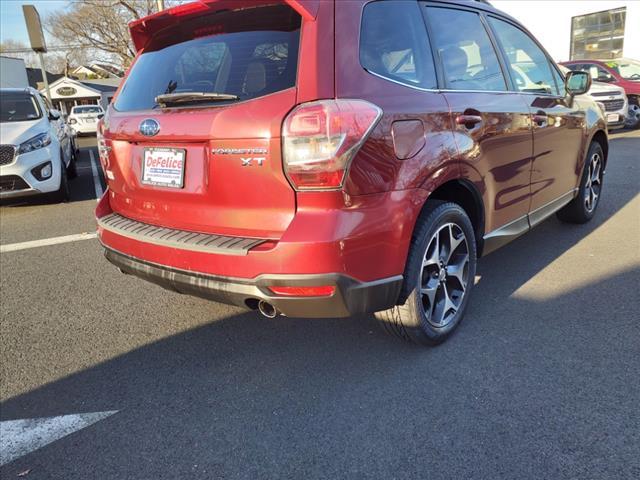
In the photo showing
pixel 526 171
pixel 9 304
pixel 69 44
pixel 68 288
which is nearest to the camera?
pixel 526 171

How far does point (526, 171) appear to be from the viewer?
3607 millimetres

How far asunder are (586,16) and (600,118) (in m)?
22.0

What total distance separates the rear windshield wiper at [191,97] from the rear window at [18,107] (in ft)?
19.3

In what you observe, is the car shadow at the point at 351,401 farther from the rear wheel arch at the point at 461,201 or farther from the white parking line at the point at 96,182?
the white parking line at the point at 96,182

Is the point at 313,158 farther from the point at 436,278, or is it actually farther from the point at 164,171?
the point at 436,278

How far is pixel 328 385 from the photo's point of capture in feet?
8.62

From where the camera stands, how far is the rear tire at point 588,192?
495 centimetres

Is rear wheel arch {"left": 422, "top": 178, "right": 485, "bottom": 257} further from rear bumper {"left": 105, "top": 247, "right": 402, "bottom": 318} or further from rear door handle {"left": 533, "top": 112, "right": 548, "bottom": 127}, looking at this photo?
rear door handle {"left": 533, "top": 112, "right": 548, "bottom": 127}

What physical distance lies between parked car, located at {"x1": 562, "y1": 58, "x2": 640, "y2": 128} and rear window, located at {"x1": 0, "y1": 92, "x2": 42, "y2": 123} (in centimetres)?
1271

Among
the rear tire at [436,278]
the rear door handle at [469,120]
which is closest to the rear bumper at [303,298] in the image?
the rear tire at [436,278]

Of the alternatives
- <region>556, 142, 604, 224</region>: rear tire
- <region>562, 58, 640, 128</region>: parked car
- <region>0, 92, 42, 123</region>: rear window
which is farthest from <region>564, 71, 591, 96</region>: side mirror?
<region>562, 58, 640, 128</region>: parked car

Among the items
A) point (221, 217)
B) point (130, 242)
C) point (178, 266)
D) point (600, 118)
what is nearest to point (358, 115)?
point (221, 217)

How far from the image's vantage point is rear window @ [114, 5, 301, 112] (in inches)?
92.7

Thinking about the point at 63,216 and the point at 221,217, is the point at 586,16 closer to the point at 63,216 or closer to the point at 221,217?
the point at 63,216
